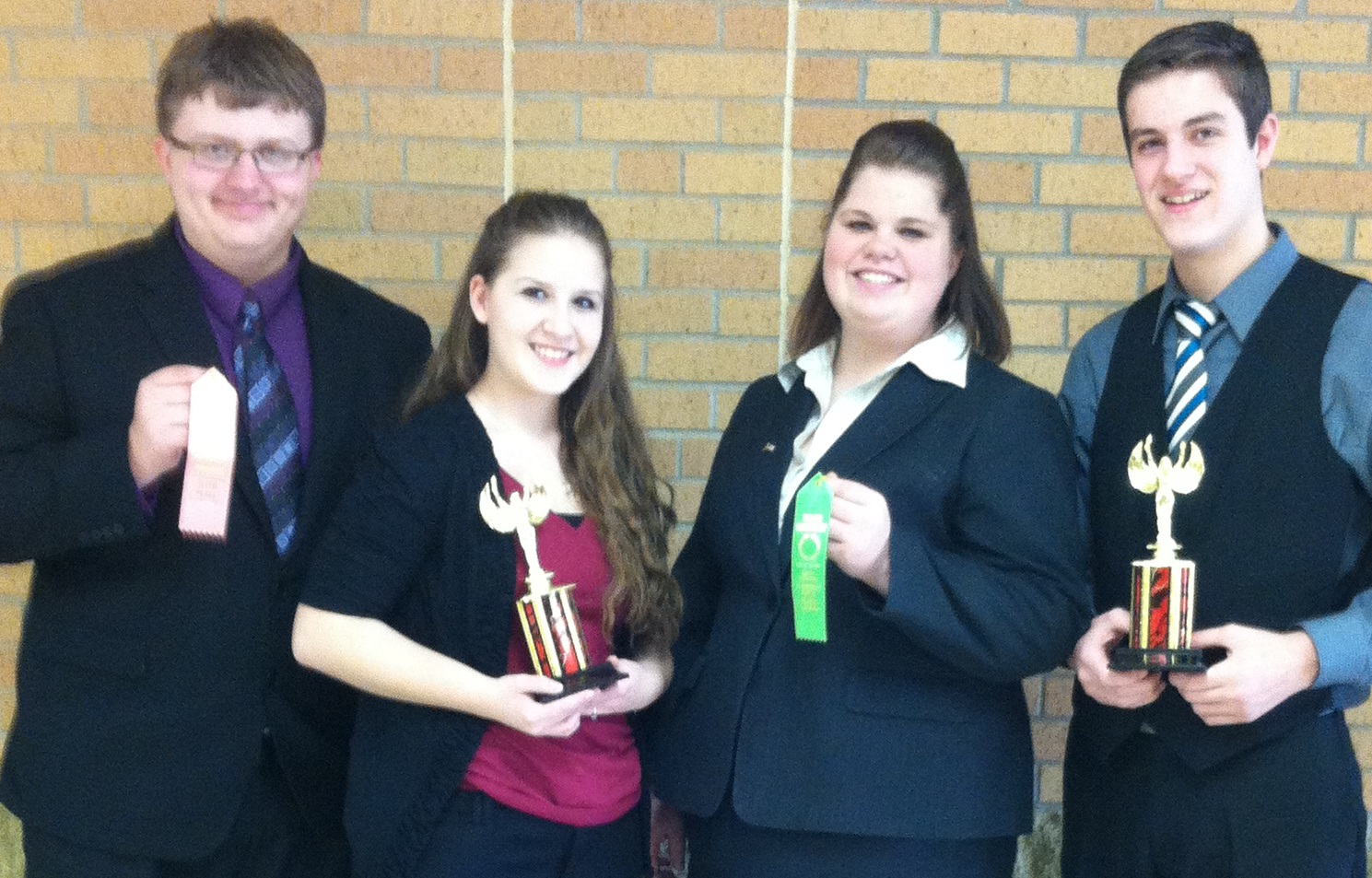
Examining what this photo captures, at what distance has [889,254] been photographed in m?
2.20

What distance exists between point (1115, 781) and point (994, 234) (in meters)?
1.52

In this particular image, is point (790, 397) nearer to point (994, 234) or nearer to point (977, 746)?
point (977, 746)

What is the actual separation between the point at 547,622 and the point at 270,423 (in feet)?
2.35

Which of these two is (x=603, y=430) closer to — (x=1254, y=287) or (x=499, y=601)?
(x=499, y=601)

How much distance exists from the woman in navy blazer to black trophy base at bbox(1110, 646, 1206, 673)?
102mm

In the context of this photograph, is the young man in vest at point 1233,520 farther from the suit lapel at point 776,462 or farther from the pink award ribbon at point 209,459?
the pink award ribbon at point 209,459

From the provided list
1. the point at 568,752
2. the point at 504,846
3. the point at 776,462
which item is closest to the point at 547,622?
the point at 568,752

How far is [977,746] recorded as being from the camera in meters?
2.09

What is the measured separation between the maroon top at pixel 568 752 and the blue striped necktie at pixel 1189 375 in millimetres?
1028

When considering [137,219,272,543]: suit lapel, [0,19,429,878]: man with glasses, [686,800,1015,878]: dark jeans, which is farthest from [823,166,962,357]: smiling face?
[137,219,272,543]: suit lapel

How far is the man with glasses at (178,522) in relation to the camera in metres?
2.19

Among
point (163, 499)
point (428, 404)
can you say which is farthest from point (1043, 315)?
point (163, 499)

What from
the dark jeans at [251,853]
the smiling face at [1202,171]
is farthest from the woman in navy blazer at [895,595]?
the dark jeans at [251,853]

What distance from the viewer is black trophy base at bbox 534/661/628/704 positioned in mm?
1992
